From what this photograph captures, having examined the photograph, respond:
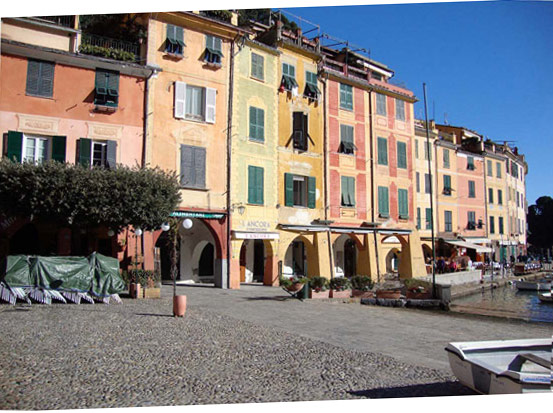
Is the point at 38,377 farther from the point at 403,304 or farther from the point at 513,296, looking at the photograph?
the point at 513,296

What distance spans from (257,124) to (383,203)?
988 cm

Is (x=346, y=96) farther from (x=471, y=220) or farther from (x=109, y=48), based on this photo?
(x=471, y=220)

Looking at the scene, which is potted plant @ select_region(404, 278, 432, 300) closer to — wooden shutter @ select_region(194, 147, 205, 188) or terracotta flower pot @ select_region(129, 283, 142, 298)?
wooden shutter @ select_region(194, 147, 205, 188)

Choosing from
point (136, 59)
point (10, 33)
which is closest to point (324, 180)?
point (136, 59)

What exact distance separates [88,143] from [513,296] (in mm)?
25746

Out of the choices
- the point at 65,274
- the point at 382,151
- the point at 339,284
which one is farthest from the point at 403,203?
the point at 65,274

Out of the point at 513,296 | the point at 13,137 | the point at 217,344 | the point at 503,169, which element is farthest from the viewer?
the point at 503,169

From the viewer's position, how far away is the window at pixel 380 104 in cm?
2952

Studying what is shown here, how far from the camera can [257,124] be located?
23.5 meters

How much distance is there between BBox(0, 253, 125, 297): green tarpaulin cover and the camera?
14250mm

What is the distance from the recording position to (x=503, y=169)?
44.5m

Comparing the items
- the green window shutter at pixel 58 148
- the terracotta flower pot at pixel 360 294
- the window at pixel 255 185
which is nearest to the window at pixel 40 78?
the green window shutter at pixel 58 148

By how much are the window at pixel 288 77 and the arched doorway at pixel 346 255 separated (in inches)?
426

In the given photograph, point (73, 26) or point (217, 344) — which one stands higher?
point (73, 26)
